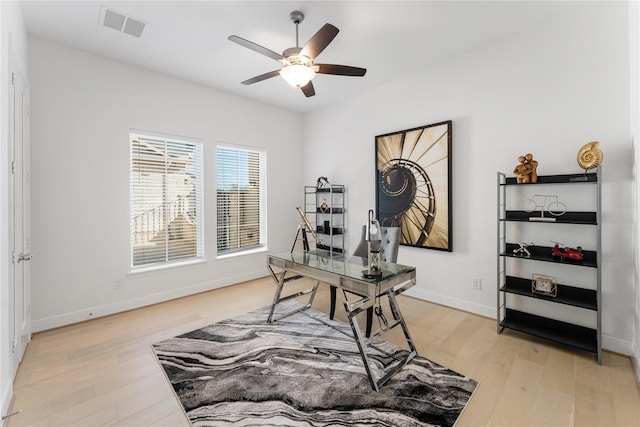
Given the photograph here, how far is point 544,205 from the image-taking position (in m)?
2.71

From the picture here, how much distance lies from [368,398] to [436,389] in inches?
19.6

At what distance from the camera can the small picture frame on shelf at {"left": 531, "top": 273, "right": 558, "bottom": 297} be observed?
99.7 inches

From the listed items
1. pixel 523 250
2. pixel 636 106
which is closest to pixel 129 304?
pixel 523 250

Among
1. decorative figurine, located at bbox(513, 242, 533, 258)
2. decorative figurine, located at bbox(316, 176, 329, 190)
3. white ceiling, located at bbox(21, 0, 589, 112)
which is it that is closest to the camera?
white ceiling, located at bbox(21, 0, 589, 112)

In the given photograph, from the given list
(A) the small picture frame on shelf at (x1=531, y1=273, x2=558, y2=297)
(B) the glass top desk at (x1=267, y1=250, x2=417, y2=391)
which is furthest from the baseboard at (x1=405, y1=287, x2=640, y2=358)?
(B) the glass top desk at (x1=267, y1=250, x2=417, y2=391)

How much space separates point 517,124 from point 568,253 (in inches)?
52.7

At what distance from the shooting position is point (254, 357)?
2.41 m

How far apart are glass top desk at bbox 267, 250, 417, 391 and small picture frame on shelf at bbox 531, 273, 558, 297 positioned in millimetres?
1189

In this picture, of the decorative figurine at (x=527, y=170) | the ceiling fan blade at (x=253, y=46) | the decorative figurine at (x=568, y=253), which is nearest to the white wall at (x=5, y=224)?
the ceiling fan blade at (x=253, y=46)

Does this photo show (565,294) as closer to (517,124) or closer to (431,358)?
(431,358)

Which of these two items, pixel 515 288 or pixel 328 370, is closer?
pixel 328 370

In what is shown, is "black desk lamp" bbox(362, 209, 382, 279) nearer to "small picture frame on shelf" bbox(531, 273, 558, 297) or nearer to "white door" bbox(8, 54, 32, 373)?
"small picture frame on shelf" bbox(531, 273, 558, 297)

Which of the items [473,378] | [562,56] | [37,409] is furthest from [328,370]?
[562,56]

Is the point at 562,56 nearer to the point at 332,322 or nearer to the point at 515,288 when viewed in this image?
the point at 515,288
